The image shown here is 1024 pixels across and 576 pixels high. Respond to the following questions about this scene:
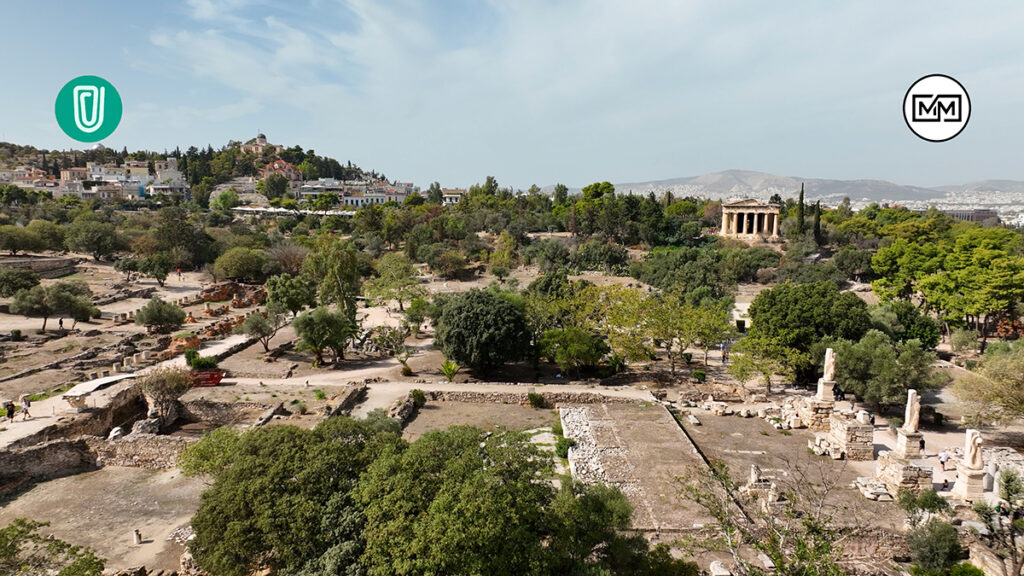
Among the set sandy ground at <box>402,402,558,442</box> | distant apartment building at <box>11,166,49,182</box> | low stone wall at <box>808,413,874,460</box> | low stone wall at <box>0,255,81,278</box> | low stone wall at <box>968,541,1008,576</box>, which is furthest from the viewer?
distant apartment building at <box>11,166,49,182</box>

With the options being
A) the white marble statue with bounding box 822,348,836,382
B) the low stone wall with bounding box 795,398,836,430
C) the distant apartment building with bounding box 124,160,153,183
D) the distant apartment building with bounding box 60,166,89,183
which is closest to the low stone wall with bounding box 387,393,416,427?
the low stone wall with bounding box 795,398,836,430

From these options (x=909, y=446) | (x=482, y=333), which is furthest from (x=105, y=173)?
(x=909, y=446)

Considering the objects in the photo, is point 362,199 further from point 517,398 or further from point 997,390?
point 997,390

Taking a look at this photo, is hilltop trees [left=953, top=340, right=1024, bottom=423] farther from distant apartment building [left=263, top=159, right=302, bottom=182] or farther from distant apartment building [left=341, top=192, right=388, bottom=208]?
distant apartment building [left=263, top=159, right=302, bottom=182]

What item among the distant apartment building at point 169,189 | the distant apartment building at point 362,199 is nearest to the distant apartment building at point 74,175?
the distant apartment building at point 169,189

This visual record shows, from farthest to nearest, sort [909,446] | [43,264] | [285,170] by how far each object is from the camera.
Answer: [285,170] → [43,264] → [909,446]

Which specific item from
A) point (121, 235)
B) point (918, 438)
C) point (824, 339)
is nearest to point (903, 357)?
point (824, 339)

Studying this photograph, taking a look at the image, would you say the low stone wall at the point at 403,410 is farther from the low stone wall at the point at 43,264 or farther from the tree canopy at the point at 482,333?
the low stone wall at the point at 43,264
